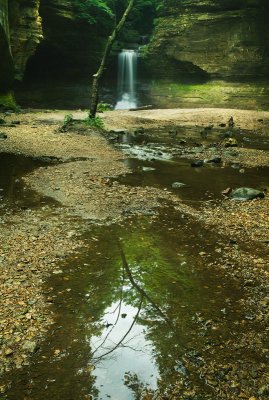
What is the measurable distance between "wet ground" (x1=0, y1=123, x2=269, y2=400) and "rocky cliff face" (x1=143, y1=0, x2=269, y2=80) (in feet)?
Result: 73.5

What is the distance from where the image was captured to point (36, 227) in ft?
18.4

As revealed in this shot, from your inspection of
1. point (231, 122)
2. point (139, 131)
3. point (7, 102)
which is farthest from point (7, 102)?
point (231, 122)

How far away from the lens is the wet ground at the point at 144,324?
2846 mm

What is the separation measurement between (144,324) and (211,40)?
86.6 feet

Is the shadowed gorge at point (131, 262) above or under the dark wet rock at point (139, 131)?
under

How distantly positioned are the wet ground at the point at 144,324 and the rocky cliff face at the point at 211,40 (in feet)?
73.5

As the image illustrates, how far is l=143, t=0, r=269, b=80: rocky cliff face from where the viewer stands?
81.5 ft

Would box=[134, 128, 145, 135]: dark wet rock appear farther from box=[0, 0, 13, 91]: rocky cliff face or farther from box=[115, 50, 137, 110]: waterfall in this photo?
box=[115, 50, 137, 110]: waterfall

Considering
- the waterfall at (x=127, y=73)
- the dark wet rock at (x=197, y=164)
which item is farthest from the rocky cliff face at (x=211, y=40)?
the dark wet rock at (x=197, y=164)

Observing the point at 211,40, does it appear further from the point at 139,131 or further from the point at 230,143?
the point at 230,143

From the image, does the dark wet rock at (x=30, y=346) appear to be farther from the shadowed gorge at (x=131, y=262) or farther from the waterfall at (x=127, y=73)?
the waterfall at (x=127, y=73)

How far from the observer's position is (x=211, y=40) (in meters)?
26.3

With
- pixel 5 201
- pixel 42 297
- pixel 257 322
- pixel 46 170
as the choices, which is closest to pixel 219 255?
pixel 257 322

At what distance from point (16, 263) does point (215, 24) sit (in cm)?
2604
